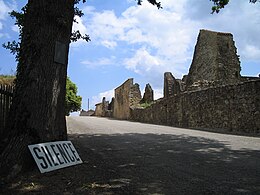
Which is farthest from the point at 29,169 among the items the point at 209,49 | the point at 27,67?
the point at 209,49

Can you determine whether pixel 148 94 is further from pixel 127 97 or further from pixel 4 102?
pixel 4 102

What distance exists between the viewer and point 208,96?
14.3 m

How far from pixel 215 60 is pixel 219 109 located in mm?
8164

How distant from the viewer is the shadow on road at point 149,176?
10.9ft

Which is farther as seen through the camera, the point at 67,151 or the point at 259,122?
the point at 259,122

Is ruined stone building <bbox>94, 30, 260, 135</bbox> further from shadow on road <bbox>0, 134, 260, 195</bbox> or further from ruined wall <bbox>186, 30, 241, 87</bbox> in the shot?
shadow on road <bbox>0, 134, 260, 195</bbox>

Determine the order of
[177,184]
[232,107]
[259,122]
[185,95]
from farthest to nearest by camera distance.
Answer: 1. [185,95]
2. [232,107]
3. [259,122]
4. [177,184]

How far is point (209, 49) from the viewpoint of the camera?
2134 centimetres

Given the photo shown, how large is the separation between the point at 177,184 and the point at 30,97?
257cm

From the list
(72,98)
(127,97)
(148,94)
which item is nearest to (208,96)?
(148,94)

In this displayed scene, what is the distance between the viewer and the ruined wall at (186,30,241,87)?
66.4 feet

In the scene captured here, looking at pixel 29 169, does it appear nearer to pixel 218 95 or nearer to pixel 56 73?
pixel 56 73

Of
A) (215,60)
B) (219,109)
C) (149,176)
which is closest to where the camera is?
(149,176)

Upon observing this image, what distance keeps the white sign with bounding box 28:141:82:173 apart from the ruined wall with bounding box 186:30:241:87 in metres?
17.0
